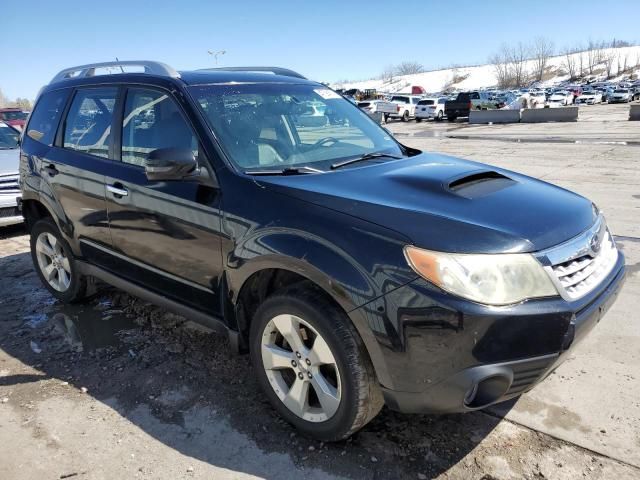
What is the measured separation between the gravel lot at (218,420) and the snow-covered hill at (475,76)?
12424cm

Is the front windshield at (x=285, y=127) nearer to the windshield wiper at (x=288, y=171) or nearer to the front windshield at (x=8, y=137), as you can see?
the windshield wiper at (x=288, y=171)

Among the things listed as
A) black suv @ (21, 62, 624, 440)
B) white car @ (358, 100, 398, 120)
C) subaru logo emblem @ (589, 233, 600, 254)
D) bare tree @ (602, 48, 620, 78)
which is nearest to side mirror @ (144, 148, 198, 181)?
black suv @ (21, 62, 624, 440)

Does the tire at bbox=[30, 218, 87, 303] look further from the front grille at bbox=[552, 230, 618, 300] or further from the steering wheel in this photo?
the front grille at bbox=[552, 230, 618, 300]

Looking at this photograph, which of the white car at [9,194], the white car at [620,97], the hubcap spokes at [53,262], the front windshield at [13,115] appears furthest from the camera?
the white car at [620,97]

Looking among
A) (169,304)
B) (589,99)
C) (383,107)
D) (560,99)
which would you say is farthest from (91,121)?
(589,99)

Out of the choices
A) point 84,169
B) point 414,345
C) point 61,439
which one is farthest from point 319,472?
point 84,169

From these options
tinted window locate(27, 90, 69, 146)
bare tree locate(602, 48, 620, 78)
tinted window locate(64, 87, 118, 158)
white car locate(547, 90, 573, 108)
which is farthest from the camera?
bare tree locate(602, 48, 620, 78)

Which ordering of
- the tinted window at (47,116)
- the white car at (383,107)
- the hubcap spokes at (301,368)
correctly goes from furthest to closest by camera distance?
the white car at (383,107) → the tinted window at (47,116) → the hubcap spokes at (301,368)

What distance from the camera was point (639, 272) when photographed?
4.78 m

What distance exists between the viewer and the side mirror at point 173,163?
2811mm

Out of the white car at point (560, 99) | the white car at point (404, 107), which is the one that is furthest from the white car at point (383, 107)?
the white car at point (560, 99)

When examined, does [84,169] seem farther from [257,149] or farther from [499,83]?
[499,83]

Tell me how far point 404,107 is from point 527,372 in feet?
116

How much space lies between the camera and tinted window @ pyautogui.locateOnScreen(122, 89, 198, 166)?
3139mm
